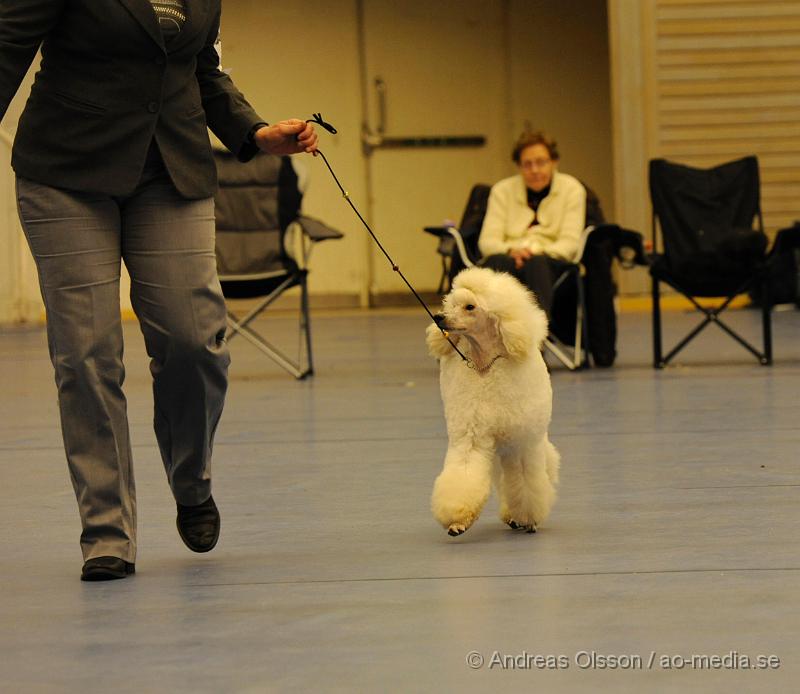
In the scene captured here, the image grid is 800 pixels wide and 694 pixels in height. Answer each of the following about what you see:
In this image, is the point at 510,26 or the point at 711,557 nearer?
the point at 711,557

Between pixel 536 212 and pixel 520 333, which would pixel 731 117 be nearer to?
pixel 536 212

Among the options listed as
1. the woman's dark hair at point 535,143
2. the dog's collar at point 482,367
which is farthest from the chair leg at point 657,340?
the dog's collar at point 482,367

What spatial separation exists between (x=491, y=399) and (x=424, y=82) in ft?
31.7

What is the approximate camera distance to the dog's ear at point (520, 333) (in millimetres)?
3170

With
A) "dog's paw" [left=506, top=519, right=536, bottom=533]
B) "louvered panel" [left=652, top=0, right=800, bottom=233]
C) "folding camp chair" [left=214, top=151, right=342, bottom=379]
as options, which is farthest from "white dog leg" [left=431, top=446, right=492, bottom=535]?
"louvered panel" [left=652, top=0, right=800, bottom=233]

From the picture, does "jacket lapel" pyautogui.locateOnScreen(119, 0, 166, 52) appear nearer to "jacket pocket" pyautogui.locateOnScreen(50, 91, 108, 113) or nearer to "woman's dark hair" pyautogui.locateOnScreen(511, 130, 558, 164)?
"jacket pocket" pyautogui.locateOnScreen(50, 91, 108, 113)

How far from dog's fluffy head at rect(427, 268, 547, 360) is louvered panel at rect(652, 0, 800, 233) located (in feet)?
26.2

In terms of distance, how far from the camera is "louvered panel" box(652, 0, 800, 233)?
11031 millimetres

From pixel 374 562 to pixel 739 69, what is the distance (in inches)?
343

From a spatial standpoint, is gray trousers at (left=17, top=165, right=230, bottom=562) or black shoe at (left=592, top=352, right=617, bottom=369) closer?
gray trousers at (left=17, top=165, right=230, bottom=562)

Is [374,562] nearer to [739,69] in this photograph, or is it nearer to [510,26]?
[739,69]

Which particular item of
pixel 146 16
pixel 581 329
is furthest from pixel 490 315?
pixel 581 329

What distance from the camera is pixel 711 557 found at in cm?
297

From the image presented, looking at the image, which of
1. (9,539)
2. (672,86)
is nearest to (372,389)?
(9,539)
